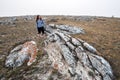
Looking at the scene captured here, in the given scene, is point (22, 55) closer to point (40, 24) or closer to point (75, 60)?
point (75, 60)

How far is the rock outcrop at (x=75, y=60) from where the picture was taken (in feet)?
59.5

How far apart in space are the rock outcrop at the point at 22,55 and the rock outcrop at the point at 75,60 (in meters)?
1.51

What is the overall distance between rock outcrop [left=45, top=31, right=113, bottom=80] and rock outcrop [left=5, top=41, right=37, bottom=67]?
1.51 m

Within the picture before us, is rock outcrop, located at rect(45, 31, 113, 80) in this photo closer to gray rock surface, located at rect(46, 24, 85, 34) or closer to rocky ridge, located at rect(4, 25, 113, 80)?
rocky ridge, located at rect(4, 25, 113, 80)

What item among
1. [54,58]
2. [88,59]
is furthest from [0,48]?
[88,59]

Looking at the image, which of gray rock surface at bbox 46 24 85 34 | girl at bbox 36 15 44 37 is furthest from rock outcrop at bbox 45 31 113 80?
gray rock surface at bbox 46 24 85 34

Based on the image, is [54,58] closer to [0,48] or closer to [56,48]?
[56,48]

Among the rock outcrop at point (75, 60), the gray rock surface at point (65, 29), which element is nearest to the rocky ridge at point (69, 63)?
the rock outcrop at point (75, 60)

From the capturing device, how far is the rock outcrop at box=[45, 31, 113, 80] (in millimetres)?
18141

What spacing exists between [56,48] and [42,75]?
416cm

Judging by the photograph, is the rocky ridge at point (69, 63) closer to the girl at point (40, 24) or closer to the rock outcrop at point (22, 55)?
the rock outcrop at point (22, 55)

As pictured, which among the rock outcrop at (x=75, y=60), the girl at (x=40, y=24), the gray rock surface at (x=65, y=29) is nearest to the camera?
the rock outcrop at (x=75, y=60)

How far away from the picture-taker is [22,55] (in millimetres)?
20734

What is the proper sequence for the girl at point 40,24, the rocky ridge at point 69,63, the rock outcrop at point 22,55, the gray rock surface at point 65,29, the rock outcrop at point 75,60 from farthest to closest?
Answer: the gray rock surface at point 65,29 → the girl at point 40,24 → the rock outcrop at point 22,55 → the rock outcrop at point 75,60 → the rocky ridge at point 69,63
